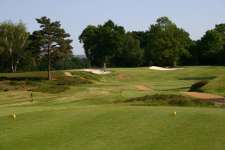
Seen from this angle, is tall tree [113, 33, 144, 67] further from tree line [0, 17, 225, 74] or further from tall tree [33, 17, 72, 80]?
tall tree [33, 17, 72, 80]

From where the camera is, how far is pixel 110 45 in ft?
250

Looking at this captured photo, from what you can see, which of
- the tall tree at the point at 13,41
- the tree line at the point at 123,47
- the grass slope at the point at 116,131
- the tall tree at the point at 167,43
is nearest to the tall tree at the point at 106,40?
the tree line at the point at 123,47

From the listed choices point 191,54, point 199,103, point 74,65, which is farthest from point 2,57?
point 199,103

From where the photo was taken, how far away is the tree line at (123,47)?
77812 millimetres

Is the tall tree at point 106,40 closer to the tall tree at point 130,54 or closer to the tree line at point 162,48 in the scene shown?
the tree line at point 162,48

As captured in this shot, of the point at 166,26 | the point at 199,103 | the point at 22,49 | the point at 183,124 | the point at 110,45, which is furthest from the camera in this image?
the point at 166,26

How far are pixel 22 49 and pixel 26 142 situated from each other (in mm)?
72770

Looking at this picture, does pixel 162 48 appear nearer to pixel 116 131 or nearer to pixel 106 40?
pixel 106 40

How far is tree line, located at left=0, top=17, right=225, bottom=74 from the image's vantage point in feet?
255

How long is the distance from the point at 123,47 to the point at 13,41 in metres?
21.1

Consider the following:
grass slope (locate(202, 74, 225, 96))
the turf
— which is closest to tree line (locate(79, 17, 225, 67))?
grass slope (locate(202, 74, 225, 96))

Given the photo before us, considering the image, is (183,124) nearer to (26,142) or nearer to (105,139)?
(105,139)

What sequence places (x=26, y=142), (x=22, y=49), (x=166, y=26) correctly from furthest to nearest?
(x=166, y=26), (x=22, y=49), (x=26, y=142)

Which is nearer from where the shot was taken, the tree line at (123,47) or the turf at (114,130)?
the turf at (114,130)
